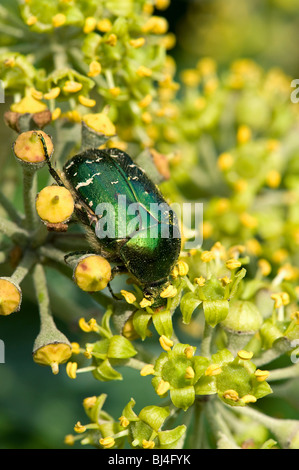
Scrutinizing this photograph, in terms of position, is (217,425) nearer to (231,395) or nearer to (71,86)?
(231,395)

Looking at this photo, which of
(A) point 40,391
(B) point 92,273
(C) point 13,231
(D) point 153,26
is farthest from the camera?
(A) point 40,391

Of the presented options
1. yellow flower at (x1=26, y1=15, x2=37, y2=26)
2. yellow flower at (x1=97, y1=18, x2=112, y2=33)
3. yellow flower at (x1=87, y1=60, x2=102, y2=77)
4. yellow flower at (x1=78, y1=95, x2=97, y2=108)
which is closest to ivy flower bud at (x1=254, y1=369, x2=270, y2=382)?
yellow flower at (x1=78, y1=95, x2=97, y2=108)

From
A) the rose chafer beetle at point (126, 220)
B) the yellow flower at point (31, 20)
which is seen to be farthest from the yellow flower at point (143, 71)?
the rose chafer beetle at point (126, 220)

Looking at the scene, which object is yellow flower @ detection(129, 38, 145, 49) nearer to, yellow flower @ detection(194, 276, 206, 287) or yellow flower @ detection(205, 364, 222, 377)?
yellow flower @ detection(194, 276, 206, 287)

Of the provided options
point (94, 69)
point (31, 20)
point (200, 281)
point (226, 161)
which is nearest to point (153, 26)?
point (94, 69)
